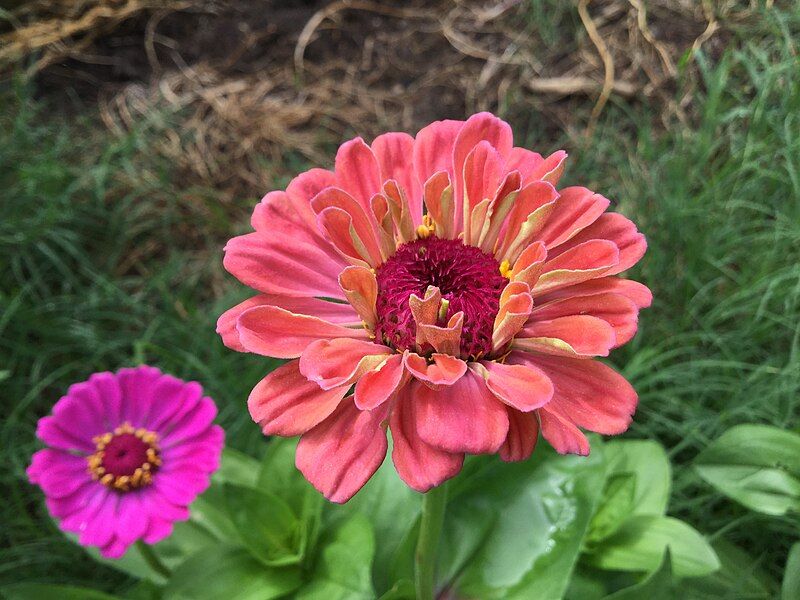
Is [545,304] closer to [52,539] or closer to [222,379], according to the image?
[222,379]

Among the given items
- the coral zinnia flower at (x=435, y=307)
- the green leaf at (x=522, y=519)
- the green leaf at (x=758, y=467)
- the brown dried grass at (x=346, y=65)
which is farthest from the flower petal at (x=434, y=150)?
the brown dried grass at (x=346, y=65)

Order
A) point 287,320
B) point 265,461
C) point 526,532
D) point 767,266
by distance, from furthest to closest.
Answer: point 767,266, point 265,461, point 526,532, point 287,320

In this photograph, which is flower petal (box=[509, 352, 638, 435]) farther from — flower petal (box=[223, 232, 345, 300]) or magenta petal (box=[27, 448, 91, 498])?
magenta petal (box=[27, 448, 91, 498])

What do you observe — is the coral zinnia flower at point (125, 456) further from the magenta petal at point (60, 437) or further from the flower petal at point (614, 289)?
the flower petal at point (614, 289)

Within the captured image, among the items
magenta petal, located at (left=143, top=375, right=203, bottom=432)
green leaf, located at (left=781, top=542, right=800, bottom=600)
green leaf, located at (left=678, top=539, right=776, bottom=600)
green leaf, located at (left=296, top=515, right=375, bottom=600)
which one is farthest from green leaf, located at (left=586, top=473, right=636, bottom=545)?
magenta petal, located at (left=143, top=375, right=203, bottom=432)

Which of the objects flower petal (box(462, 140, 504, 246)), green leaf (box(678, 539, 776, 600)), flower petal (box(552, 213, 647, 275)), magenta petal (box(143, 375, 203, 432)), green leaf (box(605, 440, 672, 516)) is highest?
flower petal (box(462, 140, 504, 246))

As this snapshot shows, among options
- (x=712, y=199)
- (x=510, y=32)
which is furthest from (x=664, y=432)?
(x=510, y=32)
